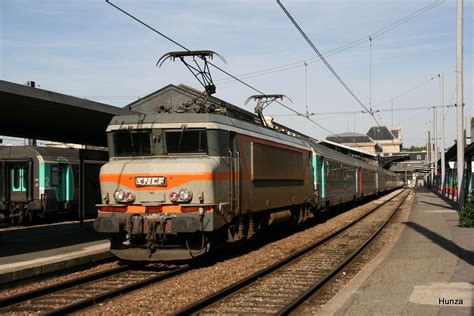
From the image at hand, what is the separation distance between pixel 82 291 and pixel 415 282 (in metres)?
5.50

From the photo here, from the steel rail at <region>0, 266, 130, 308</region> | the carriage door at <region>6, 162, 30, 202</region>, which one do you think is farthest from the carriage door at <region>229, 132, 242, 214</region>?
the carriage door at <region>6, 162, 30, 202</region>

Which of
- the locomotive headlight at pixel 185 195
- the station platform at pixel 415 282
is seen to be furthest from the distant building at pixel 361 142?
the locomotive headlight at pixel 185 195

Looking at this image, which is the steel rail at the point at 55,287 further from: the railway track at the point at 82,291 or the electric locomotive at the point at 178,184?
the electric locomotive at the point at 178,184

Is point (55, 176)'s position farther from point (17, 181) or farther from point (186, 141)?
point (186, 141)

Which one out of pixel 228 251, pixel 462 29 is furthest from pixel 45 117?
pixel 462 29

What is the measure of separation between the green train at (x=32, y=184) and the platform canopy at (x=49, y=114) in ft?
16.2

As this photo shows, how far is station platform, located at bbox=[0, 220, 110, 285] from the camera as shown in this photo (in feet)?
32.4

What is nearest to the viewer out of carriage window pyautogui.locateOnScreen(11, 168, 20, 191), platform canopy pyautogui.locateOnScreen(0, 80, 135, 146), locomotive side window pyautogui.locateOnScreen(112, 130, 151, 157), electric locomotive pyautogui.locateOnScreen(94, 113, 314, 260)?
electric locomotive pyautogui.locateOnScreen(94, 113, 314, 260)

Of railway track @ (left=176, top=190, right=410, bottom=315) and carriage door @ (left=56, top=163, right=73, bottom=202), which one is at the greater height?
carriage door @ (left=56, top=163, right=73, bottom=202)

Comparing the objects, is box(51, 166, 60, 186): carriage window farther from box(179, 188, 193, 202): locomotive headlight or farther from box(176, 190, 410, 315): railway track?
box(179, 188, 193, 202): locomotive headlight

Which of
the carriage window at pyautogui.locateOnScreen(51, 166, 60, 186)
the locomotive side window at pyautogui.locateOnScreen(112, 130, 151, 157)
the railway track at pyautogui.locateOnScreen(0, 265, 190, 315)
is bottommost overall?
the railway track at pyautogui.locateOnScreen(0, 265, 190, 315)

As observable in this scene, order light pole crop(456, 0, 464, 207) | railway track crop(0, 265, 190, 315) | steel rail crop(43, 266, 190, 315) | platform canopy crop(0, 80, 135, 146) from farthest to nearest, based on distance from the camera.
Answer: light pole crop(456, 0, 464, 207) → platform canopy crop(0, 80, 135, 146) → railway track crop(0, 265, 190, 315) → steel rail crop(43, 266, 190, 315)

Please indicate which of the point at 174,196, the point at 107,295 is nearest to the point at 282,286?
the point at 174,196

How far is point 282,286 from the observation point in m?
9.25
